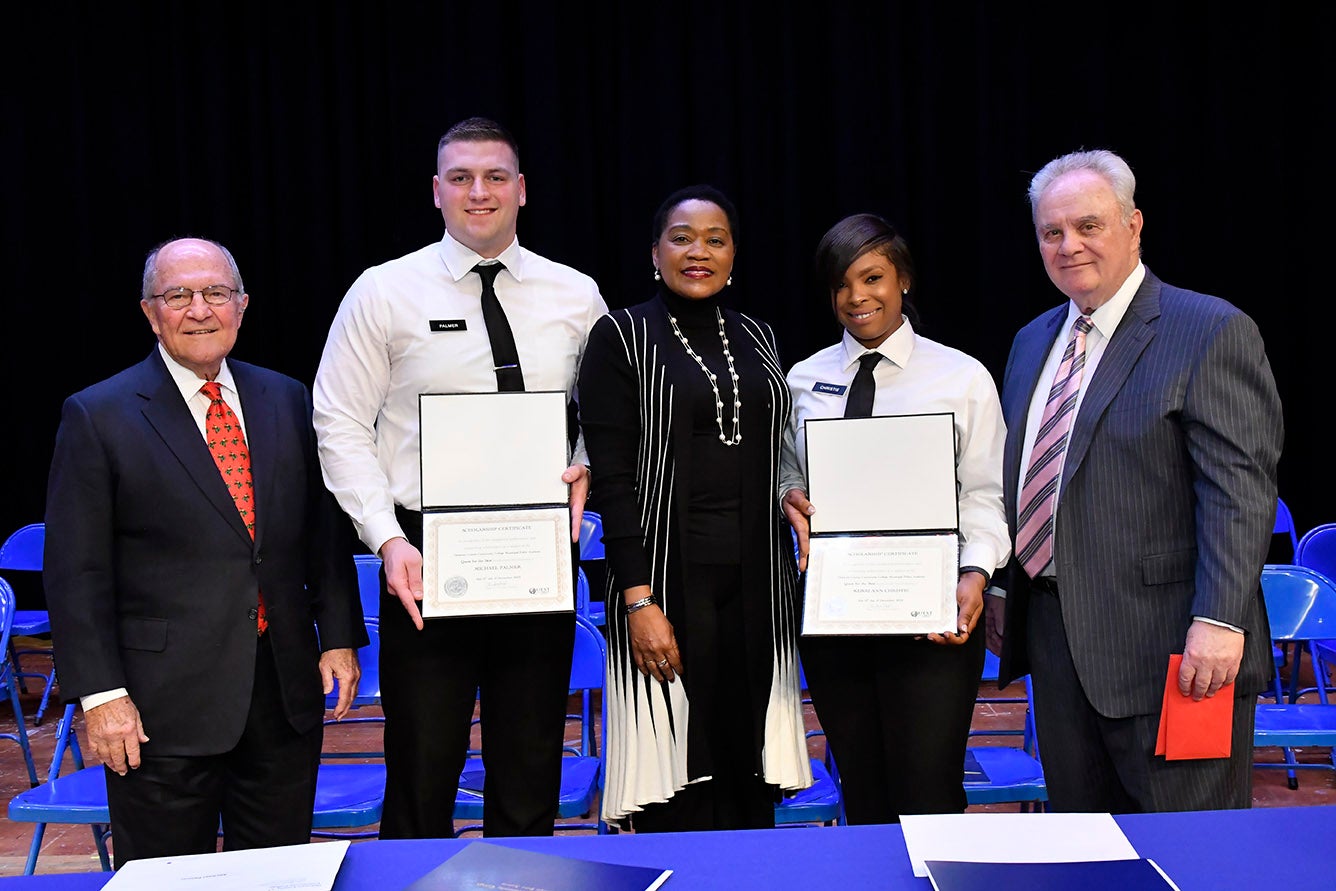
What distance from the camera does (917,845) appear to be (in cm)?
155

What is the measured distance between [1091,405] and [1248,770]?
787 mm

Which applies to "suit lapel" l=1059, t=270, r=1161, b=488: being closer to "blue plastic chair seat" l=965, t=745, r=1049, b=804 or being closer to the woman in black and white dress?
the woman in black and white dress

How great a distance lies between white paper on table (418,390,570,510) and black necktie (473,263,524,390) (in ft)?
0.56

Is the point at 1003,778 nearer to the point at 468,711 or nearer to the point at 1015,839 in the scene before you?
the point at 468,711

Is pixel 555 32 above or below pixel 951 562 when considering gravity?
above

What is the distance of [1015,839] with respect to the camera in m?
1.57

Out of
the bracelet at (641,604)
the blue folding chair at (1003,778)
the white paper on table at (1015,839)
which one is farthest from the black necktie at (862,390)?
the white paper on table at (1015,839)

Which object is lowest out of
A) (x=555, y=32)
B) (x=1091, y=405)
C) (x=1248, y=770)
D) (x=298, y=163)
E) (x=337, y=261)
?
(x=1248, y=770)

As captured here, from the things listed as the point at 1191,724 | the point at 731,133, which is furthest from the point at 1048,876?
the point at 731,133

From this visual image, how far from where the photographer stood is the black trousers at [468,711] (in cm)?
256

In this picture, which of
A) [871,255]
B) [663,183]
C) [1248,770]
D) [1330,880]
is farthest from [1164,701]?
[663,183]

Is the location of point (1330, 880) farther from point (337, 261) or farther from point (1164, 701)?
point (337, 261)

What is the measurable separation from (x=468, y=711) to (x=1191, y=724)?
1.51 metres

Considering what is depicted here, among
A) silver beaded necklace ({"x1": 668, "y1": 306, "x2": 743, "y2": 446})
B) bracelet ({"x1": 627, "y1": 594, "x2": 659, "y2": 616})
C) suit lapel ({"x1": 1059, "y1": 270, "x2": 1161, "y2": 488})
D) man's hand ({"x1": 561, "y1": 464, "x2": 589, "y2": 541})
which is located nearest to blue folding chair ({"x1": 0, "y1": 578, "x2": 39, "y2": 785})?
man's hand ({"x1": 561, "y1": 464, "x2": 589, "y2": 541})
